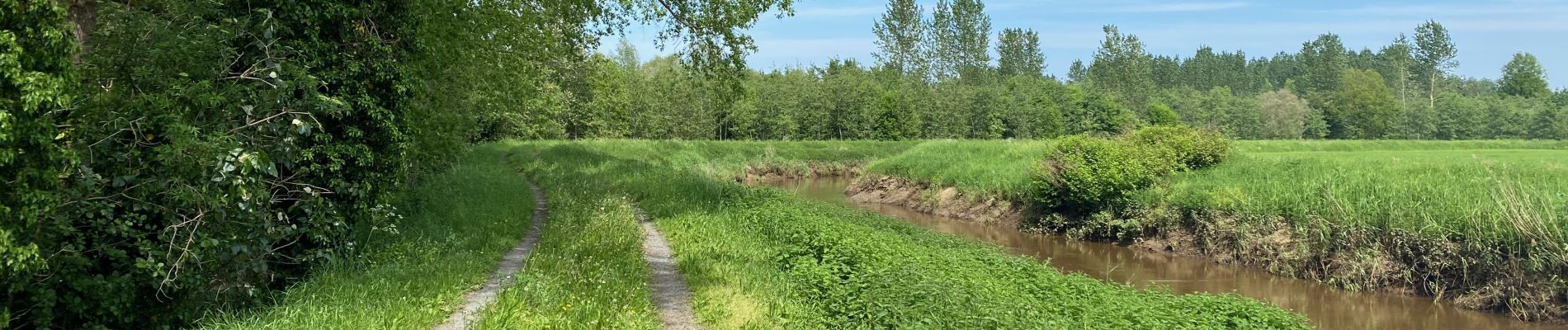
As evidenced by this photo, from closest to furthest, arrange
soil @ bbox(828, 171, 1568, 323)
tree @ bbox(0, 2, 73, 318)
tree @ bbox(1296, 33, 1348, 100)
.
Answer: tree @ bbox(0, 2, 73, 318)
soil @ bbox(828, 171, 1568, 323)
tree @ bbox(1296, 33, 1348, 100)

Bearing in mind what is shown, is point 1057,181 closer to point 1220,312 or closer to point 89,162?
point 1220,312

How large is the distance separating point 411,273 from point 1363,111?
313 feet

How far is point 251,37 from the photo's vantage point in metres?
7.06

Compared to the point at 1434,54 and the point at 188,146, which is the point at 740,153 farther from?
the point at 1434,54

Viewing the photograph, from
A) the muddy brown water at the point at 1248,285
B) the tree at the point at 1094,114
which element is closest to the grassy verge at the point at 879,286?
the muddy brown water at the point at 1248,285

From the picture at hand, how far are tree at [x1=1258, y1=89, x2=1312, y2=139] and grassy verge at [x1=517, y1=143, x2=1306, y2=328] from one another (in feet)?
266

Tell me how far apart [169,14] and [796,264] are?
6.91 metres

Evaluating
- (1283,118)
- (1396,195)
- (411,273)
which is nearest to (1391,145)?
(1283,118)

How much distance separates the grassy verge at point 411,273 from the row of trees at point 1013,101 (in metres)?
34.5

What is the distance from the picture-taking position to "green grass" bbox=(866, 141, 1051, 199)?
25000mm

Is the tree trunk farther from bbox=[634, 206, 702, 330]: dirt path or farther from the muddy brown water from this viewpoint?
the muddy brown water

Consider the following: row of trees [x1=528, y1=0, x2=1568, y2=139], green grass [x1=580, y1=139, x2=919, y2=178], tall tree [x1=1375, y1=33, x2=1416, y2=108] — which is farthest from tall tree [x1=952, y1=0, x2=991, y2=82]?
tall tree [x1=1375, y1=33, x2=1416, y2=108]

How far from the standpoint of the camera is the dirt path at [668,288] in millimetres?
7578

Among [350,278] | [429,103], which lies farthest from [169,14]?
[429,103]
